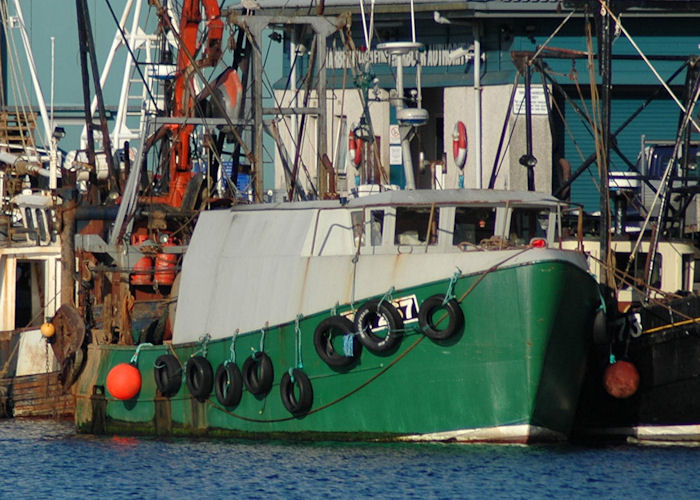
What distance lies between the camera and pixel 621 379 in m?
21.8

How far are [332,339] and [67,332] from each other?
668 cm

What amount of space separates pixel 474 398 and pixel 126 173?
12.7 m

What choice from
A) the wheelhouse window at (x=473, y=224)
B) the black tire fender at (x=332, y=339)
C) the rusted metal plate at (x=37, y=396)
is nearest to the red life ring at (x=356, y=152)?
the wheelhouse window at (x=473, y=224)

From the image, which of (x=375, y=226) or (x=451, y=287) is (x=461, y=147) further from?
(x=451, y=287)

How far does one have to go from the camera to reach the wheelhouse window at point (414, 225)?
2164 centimetres

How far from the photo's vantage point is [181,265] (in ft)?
85.1

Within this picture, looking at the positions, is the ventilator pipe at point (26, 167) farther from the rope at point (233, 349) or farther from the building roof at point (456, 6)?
the rope at point (233, 349)

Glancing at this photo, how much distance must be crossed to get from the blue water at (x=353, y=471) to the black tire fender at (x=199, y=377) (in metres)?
0.78

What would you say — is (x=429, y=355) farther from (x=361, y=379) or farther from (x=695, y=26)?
(x=695, y=26)

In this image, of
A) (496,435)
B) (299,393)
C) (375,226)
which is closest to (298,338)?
(299,393)

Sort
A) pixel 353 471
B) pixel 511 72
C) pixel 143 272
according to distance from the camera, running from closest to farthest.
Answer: pixel 353 471
pixel 143 272
pixel 511 72

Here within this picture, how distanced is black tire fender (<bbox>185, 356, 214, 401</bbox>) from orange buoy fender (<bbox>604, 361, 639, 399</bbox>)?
234 inches

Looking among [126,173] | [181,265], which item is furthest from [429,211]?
[126,173]

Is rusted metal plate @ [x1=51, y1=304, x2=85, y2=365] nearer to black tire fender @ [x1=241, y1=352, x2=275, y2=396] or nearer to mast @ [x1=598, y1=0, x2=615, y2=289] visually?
black tire fender @ [x1=241, y1=352, x2=275, y2=396]
